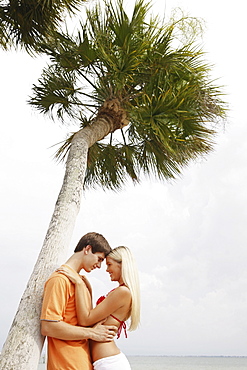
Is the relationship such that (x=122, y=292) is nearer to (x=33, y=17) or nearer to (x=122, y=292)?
(x=122, y=292)

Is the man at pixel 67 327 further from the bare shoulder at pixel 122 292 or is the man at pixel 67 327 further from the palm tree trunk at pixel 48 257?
the palm tree trunk at pixel 48 257

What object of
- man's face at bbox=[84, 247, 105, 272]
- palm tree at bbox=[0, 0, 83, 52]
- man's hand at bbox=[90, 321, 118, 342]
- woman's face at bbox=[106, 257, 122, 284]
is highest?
palm tree at bbox=[0, 0, 83, 52]

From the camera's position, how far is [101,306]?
371 centimetres

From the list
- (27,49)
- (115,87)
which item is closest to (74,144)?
(115,87)

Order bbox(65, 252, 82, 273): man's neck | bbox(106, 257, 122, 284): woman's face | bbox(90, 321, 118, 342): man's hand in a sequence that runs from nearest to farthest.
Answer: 1. bbox(90, 321, 118, 342): man's hand
2. bbox(106, 257, 122, 284): woman's face
3. bbox(65, 252, 82, 273): man's neck

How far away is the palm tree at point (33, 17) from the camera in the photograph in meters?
6.93

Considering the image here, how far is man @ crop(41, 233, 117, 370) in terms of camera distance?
11.7 feet

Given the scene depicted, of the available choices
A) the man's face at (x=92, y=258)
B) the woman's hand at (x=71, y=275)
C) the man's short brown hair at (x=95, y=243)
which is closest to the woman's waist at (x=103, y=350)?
the woman's hand at (x=71, y=275)

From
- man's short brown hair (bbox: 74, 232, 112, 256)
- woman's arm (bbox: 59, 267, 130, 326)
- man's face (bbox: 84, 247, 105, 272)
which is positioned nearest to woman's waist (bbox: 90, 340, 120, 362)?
woman's arm (bbox: 59, 267, 130, 326)

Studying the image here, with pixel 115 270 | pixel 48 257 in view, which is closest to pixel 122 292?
pixel 115 270

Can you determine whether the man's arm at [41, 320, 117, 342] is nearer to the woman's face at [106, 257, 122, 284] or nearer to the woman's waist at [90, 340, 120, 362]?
the woman's waist at [90, 340, 120, 362]

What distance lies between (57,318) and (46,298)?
22cm

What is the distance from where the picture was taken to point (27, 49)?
25.0 feet

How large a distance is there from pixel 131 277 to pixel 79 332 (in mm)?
646
